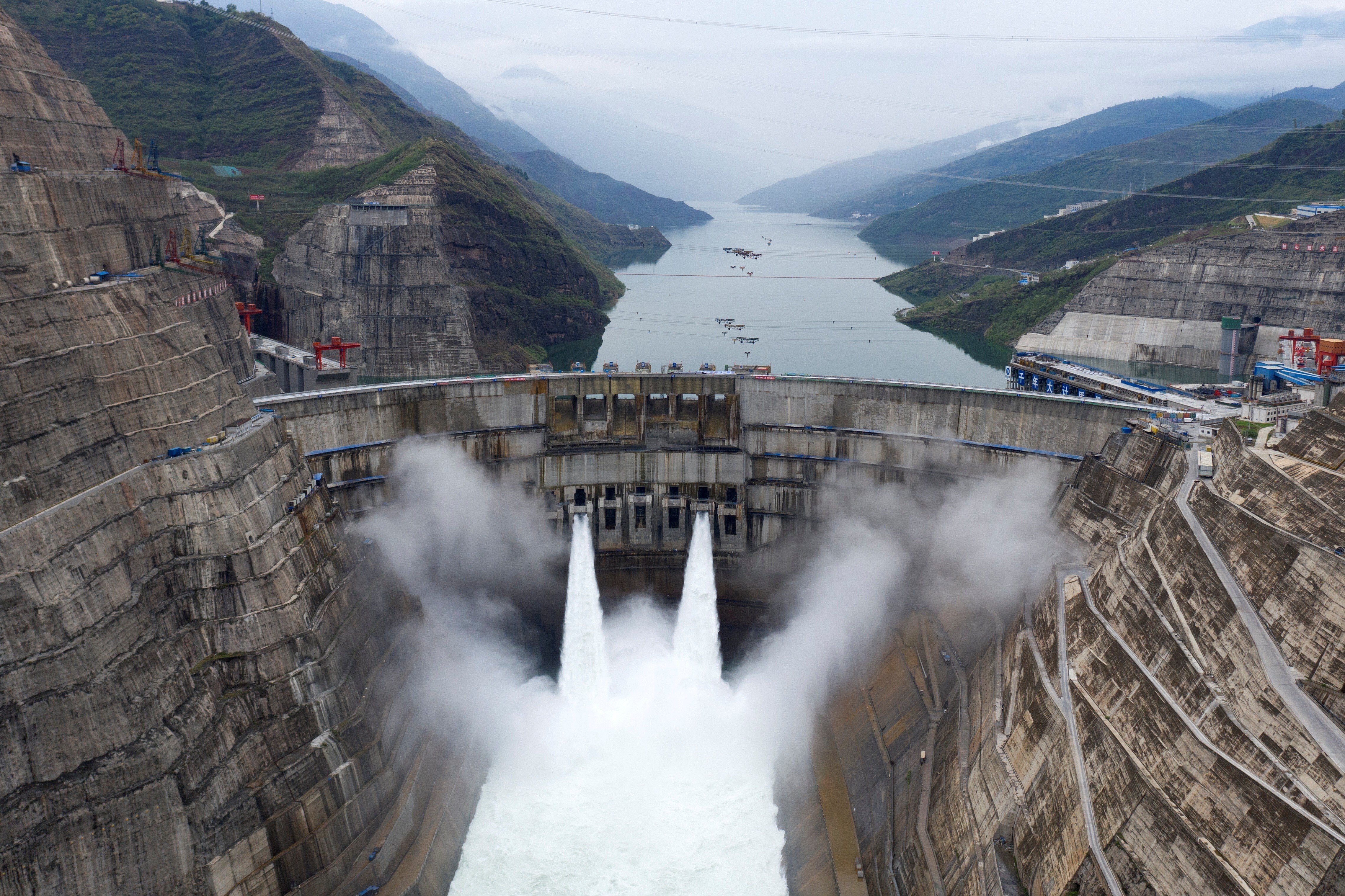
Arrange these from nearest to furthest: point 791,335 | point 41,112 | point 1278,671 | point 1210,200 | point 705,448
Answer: point 1278,671 < point 41,112 < point 705,448 < point 791,335 < point 1210,200

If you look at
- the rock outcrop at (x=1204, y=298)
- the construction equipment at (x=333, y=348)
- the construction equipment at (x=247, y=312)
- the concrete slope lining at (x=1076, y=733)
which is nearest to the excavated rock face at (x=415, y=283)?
the construction equipment at (x=247, y=312)

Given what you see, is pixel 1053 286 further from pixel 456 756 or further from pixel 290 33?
pixel 290 33

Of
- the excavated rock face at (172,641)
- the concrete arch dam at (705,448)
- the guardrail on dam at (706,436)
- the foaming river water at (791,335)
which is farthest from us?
the foaming river water at (791,335)

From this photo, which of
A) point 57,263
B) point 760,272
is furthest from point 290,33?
point 57,263

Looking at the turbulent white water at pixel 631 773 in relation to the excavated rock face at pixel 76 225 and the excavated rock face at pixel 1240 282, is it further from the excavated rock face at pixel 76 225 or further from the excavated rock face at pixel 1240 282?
the excavated rock face at pixel 1240 282

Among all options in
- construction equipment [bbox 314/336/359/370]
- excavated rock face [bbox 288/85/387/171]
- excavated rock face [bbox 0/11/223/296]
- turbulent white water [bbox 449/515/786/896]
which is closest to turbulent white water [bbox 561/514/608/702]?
turbulent white water [bbox 449/515/786/896]

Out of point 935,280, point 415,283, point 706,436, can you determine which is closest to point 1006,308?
point 935,280

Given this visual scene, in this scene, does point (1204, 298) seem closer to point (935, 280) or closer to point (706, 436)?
point (935, 280)
